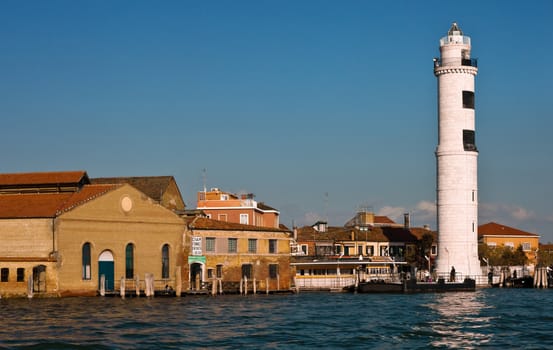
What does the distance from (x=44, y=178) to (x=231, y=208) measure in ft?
59.6

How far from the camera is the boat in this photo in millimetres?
65375

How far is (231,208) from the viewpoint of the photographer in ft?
239

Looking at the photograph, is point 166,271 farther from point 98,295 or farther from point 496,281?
point 496,281

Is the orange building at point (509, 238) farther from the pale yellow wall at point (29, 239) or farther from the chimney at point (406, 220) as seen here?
the pale yellow wall at point (29, 239)

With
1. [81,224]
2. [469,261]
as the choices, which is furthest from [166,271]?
[469,261]

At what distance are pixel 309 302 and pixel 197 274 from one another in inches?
479

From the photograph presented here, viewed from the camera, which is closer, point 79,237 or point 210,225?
point 79,237

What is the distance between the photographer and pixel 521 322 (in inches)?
1575

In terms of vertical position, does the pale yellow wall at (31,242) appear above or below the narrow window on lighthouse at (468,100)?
below

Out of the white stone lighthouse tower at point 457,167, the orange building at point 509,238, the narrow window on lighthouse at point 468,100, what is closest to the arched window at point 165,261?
the white stone lighthouse tower at point 457,167

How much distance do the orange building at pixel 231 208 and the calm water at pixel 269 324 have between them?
1987 centimetres

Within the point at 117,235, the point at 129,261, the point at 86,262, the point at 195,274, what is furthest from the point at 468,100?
the point at 86,262

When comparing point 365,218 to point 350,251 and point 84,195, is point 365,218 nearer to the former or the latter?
point 350,251

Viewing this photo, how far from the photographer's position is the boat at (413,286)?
65375 mm
